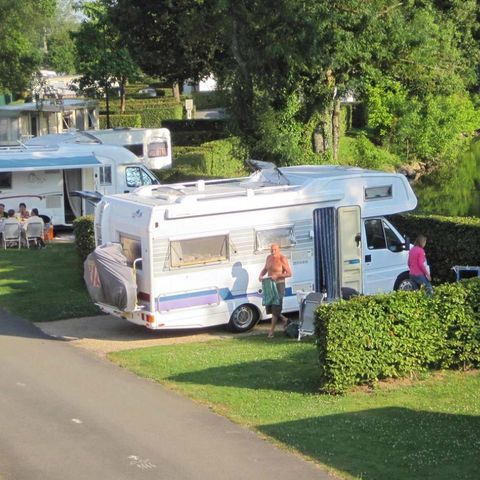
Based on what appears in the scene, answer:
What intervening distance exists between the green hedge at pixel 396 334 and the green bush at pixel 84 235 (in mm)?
9202

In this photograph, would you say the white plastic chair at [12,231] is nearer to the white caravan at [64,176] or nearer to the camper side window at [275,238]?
the white caravan at [64,176]

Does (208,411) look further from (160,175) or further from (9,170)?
(160,175)

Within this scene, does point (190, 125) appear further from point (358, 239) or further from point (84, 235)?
point (358, 239)

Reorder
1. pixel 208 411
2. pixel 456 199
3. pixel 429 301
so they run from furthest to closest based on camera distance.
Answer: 1. pixel 456 199
2. pixel 429 301
3. pixel 208 411

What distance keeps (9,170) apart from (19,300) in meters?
8.19

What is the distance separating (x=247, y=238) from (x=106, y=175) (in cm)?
1332

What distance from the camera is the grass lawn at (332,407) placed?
1010cm

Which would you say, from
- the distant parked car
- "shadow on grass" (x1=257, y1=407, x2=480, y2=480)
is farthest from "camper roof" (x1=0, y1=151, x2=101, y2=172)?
the distant parked car

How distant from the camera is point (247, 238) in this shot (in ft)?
56.1

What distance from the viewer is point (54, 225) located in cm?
2869

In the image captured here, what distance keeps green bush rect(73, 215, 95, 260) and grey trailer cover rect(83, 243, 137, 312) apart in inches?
165

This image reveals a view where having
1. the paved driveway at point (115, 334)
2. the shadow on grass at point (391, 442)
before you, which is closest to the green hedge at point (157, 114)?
the paved driveway at point (115, 334)

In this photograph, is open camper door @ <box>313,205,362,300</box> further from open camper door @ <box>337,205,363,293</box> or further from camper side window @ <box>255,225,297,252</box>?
camper side window @ <box>255,225,297,252</box>

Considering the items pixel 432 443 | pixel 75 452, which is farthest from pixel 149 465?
pixel 432 443
